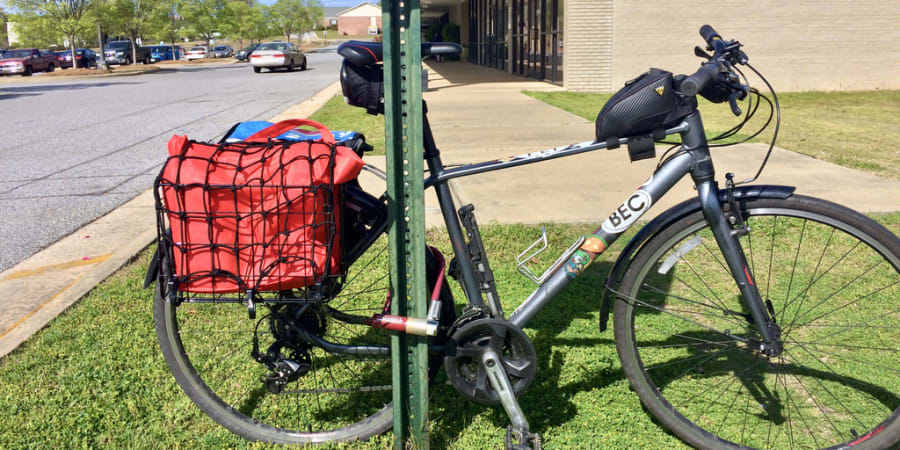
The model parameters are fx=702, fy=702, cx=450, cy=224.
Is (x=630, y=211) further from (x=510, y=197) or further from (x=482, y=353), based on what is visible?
(x=510, y=197)

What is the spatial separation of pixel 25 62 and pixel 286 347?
131 ft

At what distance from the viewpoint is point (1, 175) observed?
A: 802 centimetres

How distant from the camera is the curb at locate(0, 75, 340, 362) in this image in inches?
140

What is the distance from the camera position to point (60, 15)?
125ft

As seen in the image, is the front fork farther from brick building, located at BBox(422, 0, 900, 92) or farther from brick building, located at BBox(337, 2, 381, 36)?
brick building, located at BBox(337, 2, 381, 36)

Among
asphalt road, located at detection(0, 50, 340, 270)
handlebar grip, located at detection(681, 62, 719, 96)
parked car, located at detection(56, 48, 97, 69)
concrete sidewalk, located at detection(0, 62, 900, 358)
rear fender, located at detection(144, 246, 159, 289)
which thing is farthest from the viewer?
parked car, located at detection(56, 48, 97, 69)

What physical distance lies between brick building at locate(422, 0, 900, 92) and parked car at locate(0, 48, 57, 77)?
3051 centimetres

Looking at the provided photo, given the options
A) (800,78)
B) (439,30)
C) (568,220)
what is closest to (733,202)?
(568,220)

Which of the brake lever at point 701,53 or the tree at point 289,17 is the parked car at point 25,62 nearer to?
the brake lever at point 701,53

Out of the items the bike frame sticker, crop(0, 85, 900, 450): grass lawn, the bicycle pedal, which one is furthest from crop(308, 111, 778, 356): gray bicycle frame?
crop(0, 85, 900, 450): grass lawn

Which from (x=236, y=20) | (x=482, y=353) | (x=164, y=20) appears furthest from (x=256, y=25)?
(x=482, y=353)

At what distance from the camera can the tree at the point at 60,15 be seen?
37.0 m

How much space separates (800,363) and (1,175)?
838 cm

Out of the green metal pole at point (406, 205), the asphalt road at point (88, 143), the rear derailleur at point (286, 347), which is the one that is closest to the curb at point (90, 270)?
the asphalt road at point (88, 143)
